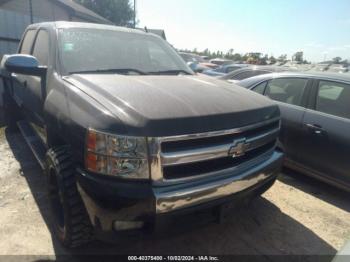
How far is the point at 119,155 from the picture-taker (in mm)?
2072

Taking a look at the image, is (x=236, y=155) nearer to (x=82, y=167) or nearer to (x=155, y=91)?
(x=155, y=91)

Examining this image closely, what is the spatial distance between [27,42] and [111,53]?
1941 mm

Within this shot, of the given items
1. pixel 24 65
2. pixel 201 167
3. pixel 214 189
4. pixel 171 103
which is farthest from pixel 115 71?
pixel 214 189

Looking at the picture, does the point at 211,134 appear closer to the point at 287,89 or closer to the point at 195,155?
the point at 195,155

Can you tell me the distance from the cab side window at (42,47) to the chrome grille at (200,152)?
6.55 ft

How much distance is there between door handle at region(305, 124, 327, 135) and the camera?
3945 millimetres

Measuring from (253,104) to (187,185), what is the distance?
1.03 meters

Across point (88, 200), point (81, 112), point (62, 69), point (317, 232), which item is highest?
point (62, 69)

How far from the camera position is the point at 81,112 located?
91.5 inches

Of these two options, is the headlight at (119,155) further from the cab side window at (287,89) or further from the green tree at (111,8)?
the green tree at (111,8)

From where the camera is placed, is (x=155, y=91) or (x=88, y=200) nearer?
(x=88, y=200)

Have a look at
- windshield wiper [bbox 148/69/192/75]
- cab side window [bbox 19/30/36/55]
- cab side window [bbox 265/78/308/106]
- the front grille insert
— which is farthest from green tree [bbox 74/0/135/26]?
the front grille insert

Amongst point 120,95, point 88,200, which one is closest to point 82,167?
point 88,200

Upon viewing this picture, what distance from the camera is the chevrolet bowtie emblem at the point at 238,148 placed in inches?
95.7
